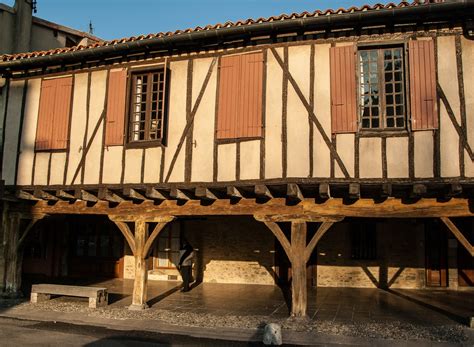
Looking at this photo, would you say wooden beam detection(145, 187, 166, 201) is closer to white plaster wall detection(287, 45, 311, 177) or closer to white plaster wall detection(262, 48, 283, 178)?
white plaster wall detection(262, 48, 283, 178)

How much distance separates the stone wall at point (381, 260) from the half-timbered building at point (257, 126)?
8.58 feet

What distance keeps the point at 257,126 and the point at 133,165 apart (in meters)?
2.71

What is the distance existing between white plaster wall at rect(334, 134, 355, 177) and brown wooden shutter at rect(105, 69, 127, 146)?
437 cm

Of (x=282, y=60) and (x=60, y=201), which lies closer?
(x=282, y=60)

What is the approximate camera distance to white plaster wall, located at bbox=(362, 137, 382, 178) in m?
7.79

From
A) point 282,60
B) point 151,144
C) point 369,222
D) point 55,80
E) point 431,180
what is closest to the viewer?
point 431,180

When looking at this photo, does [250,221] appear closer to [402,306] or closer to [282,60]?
[402,306]

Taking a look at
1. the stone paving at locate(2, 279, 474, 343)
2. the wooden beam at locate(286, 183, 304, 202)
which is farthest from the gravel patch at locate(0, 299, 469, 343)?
the wooden beam at locate(286, 183, 304, 202)

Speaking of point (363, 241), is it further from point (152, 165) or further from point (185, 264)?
point (152, 165)

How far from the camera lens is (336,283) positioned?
12273 millimetres

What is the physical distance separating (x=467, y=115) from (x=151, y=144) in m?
5.76

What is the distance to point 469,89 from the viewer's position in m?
7.71

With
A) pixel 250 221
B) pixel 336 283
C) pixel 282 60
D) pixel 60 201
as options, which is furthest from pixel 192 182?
pixel 336 283

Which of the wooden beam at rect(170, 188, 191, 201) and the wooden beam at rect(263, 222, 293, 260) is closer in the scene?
the wooden beam at rect(263, 222, 293, 260)
